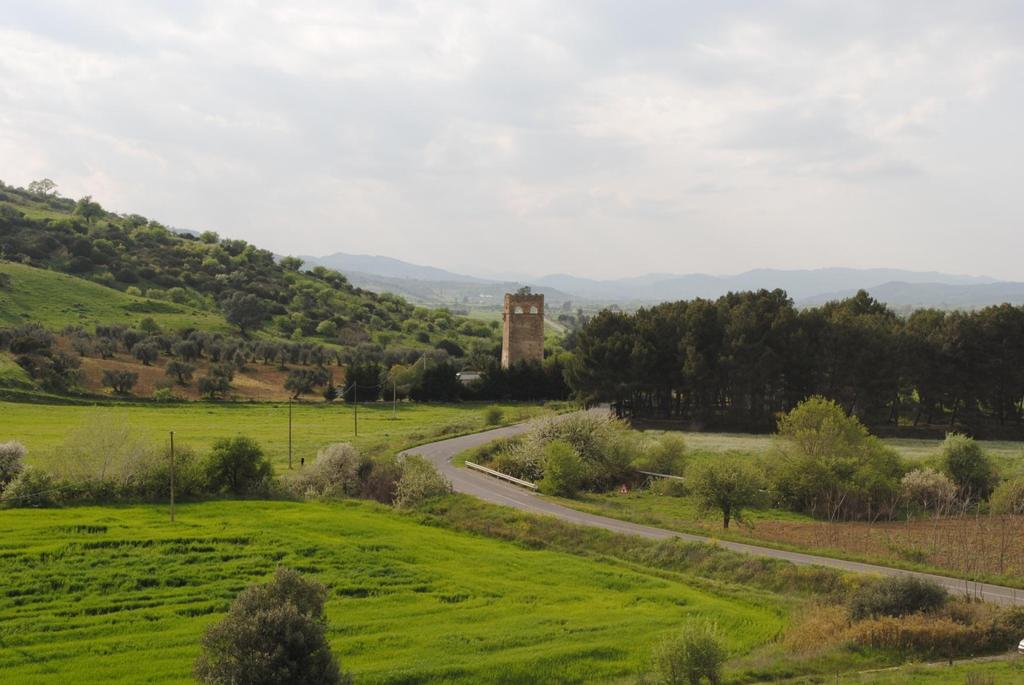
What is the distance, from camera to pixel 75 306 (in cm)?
11950

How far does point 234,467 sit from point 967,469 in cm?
4165

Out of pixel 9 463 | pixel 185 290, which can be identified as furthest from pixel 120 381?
pixel 185 290

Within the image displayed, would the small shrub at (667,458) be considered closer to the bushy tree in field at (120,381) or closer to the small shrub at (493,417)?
the small shrub at (493,417)

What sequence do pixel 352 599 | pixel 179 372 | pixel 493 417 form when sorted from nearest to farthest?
pixel 352 599 → pixel 493 417 → pixel 179 372

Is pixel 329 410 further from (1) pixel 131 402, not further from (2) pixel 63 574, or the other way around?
(2) pixel 63 574

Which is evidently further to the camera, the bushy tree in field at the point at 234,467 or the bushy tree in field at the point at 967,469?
the bushy tree in field at the point at 967,469

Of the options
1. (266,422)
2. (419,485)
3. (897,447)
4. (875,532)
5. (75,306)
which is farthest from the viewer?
(75,306)

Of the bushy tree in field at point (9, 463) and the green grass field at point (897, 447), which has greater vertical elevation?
the bushy tree in field at point (9, 463)

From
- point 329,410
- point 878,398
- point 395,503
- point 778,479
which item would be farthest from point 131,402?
point 878,398

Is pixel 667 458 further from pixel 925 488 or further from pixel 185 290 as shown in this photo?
pixel 185 290

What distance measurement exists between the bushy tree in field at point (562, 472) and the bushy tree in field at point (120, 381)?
50592 mm

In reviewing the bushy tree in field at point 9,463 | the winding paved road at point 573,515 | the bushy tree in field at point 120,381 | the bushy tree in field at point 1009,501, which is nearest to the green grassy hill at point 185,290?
the bushy tree in field at point 120,381

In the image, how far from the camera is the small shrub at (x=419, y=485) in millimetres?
45438

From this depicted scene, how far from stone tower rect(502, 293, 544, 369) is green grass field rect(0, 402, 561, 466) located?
12.8 metres
